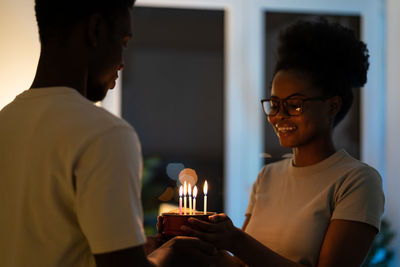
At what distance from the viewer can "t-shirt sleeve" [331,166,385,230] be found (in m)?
1.30

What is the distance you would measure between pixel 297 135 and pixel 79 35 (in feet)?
2.78

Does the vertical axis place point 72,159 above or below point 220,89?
below

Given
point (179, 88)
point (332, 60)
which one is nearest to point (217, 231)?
point (332, 60)

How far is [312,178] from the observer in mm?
1484

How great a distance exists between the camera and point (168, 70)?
3393mm

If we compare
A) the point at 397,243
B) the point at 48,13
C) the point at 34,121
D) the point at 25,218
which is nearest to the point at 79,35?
the point at 48,13

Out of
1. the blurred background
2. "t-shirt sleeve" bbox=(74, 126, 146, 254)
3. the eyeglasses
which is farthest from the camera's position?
the blurred background

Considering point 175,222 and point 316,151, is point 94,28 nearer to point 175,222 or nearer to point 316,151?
point 175,222

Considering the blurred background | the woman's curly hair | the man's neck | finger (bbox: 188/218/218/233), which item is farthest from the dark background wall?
the man's neck

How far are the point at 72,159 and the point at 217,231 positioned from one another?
1.71 ft

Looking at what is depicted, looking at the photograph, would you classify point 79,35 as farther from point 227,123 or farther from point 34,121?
point 227,123

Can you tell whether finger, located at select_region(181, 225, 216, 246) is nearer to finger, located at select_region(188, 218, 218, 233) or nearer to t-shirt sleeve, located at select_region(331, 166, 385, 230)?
finger, located at select_region(188, 218, 218, 233)

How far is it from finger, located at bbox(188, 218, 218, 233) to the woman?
0.03 metres

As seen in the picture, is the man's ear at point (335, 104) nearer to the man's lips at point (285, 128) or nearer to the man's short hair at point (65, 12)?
the man's lips at point (285, 128)
